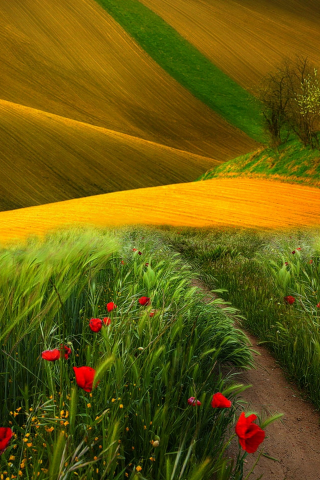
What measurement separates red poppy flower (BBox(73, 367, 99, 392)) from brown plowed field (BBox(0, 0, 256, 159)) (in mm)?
46975

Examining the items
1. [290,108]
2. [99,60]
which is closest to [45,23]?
[99,60]

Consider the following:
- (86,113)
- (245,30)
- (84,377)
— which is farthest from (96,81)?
(84,377)

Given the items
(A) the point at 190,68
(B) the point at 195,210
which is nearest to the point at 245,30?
(A) the point at 190,68

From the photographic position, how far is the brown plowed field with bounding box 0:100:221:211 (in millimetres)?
26312

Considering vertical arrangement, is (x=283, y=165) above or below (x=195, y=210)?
above

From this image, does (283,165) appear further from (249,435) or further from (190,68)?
(190,68)

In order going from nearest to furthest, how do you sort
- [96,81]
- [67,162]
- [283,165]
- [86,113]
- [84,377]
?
[84,377]
[283,165]
[67,162]
[86,113]
[96,81]

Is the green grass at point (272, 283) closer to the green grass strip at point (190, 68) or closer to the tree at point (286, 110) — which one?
the tree at point (286, 110)

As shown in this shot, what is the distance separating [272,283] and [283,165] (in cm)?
1375

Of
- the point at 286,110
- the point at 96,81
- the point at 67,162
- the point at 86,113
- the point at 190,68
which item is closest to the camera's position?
the point at 286,110

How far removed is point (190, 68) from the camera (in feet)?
202

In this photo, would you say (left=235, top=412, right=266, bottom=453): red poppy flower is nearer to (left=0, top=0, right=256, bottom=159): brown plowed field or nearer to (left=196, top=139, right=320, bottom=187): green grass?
(left=196, top=139, right=320, bottom=187): green grass

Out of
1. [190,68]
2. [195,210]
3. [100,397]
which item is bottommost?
[195,210]

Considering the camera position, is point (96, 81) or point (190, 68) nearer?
point (96, 81)
